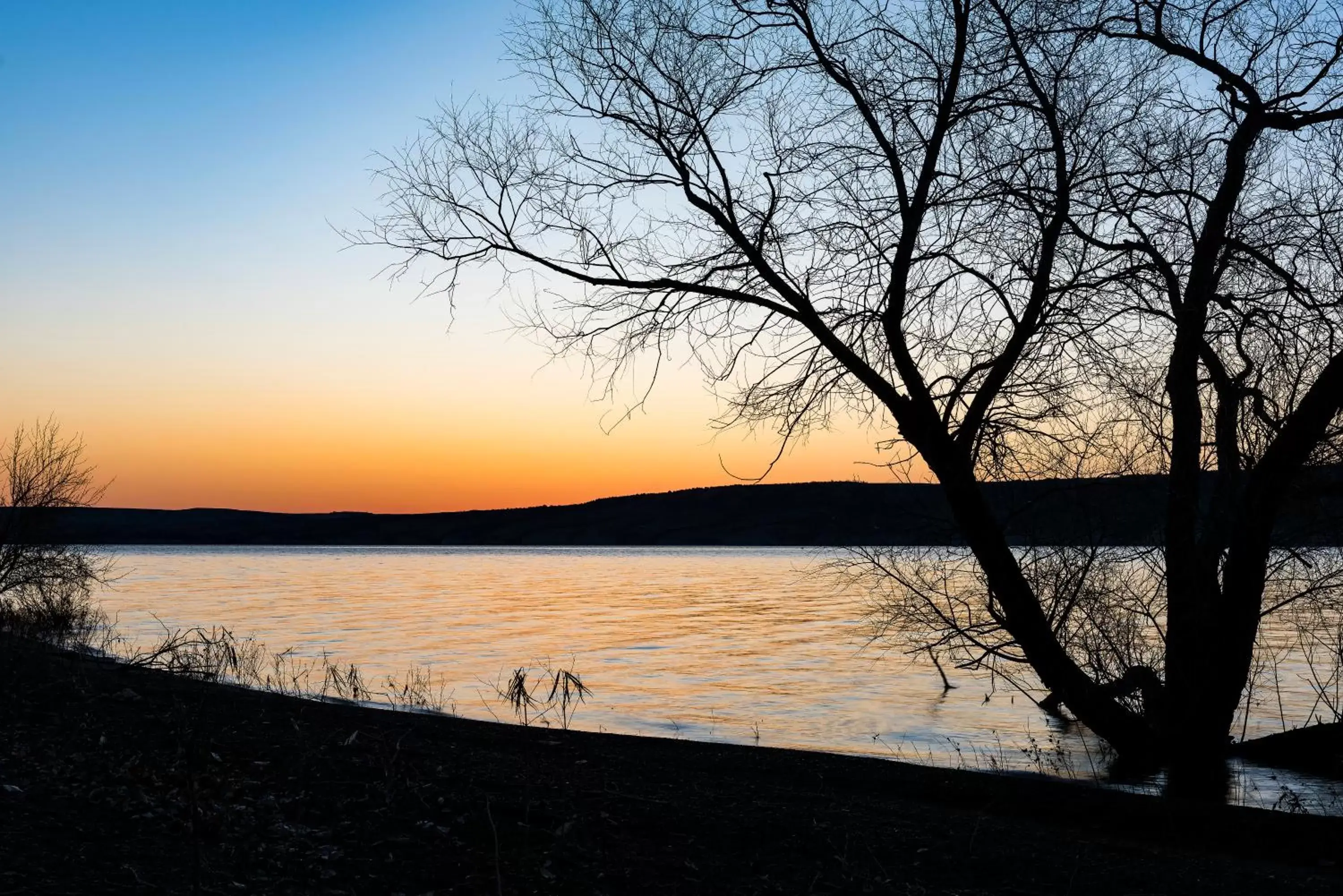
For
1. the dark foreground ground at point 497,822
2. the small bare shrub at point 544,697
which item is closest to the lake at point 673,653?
the small bare shrub at point 544,697

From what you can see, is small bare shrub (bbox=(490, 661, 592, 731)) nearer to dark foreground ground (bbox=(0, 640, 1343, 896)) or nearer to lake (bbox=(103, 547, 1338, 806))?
lake (bbox=(103, 547, 1338, 806))

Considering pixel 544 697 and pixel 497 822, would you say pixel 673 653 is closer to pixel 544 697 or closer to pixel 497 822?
pixel 544 697

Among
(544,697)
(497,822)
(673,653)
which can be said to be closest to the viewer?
(497,822)

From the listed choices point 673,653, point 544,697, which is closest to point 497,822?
point 544,697

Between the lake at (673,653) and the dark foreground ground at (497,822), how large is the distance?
2.96 metres

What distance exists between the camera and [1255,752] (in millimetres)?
12422

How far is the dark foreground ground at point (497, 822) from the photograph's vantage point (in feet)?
19.1

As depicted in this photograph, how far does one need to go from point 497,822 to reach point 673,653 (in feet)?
67.9

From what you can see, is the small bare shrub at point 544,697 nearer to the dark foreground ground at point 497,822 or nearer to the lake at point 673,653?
the lake at point 673,653

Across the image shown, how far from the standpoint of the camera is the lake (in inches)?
632

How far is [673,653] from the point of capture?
89.8ft

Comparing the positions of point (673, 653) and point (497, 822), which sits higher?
point (497, 822)

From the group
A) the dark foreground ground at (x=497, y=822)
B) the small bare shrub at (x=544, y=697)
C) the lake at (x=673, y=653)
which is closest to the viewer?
the dark foreground ground at (x=497, y=822)

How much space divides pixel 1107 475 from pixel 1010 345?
1.95 metres
